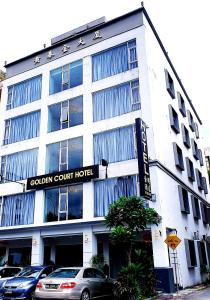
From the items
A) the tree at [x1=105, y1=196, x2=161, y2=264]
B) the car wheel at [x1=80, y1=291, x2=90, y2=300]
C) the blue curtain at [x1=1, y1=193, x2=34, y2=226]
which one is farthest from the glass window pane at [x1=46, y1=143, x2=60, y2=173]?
the car wheel at [x1=80, y1=291, x2=90, y2=300]

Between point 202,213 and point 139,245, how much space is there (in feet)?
34.7

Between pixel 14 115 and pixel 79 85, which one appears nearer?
pixel 79 85

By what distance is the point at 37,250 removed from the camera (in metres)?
20.2

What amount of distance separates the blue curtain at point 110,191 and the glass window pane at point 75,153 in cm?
233

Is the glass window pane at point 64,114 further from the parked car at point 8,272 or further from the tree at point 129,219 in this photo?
the parked car at point 8,272

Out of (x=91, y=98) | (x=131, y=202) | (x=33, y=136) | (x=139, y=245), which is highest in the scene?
(x=91, y=98)

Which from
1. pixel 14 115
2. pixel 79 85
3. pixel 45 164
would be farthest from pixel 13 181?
pixel 79 85

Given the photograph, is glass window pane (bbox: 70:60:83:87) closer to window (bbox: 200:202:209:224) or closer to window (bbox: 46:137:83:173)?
window (bbox: 46:137:83:173)

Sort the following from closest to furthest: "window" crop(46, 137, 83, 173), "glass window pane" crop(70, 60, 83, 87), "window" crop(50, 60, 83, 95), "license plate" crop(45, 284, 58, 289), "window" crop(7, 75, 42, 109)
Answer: "license plate" crop(45, 284, 58, 289) < "window" crop(46, 137, 83, 173) < "glass window pane" crop(70, 60, 83, 87) < "window" crop(50, 60, 83, 95) < "window" crop(7, 75, 42, 109)

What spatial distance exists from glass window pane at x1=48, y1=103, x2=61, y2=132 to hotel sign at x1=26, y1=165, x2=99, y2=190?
13.3ft

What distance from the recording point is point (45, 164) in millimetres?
22156

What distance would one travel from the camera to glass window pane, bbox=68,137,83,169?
21.1m

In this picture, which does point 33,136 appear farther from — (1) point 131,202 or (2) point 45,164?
(1) point 131,202

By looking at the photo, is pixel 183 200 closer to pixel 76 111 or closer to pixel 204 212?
pixel 204 212
